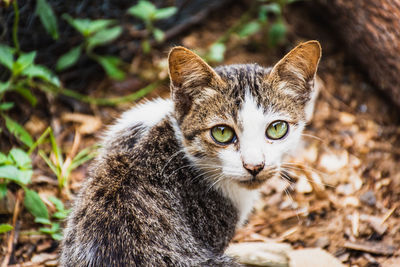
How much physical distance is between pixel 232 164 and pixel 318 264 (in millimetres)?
1284

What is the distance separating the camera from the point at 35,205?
12.8ft

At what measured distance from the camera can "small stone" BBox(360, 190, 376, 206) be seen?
428 centimetres

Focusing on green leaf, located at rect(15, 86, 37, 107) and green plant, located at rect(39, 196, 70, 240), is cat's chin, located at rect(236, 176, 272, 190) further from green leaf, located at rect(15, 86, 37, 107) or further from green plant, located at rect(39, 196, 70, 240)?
green leaf, located at rect(15, 86, 37, 107)

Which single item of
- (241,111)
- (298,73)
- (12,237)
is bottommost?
(12,237)

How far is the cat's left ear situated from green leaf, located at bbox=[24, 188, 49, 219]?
233 cm

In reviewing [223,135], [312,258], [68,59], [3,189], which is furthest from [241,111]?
[68,59]

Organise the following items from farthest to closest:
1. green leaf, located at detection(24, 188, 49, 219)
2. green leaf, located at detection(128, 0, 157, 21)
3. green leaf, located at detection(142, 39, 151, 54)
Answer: green leaf, located at detection(142, 39, 151, 54)
green leaf, located at detection(128, 0, 157, 21)
green leaf, located at detection(24, 188, 49, 219)

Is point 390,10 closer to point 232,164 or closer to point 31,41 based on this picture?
point 232,164

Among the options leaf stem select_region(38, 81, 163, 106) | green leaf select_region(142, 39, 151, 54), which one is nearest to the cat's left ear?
leaf stem select_region(38, 81, 163, 106)

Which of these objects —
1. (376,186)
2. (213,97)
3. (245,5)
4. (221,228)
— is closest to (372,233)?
(376,186)

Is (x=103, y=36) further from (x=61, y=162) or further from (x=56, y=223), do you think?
(x=56, y=223)

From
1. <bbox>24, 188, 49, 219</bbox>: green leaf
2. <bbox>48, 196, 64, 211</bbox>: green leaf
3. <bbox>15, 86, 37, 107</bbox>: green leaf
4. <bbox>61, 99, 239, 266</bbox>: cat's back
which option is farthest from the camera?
<bbox>15, 86, 37, 107</bbox>: green leaf

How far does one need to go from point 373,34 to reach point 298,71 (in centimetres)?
184

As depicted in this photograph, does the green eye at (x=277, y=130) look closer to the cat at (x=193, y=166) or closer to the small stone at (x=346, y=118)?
the cat at (x=193, y=166)
